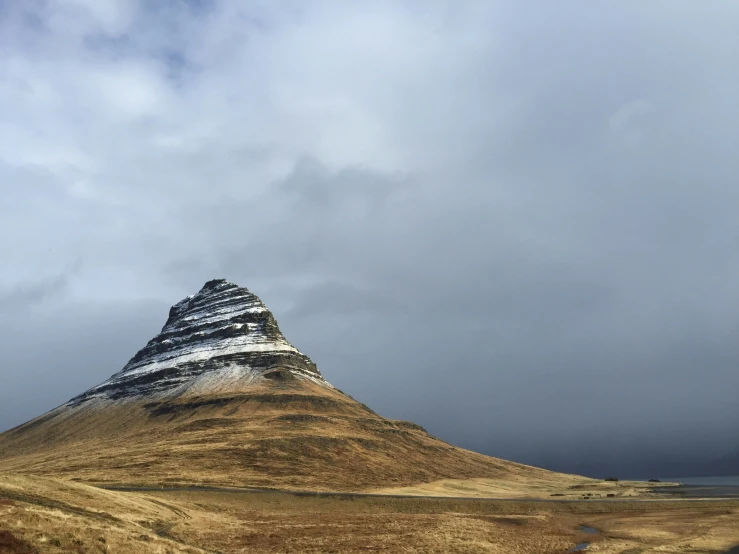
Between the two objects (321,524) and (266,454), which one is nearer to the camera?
(321,524)

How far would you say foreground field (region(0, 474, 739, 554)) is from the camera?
37344 mm

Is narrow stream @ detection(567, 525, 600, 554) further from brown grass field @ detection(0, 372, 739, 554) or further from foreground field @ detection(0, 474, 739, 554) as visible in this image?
brown grass field @ detection(0, 372, 739, 554)

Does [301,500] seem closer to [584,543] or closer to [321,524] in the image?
[321,524]

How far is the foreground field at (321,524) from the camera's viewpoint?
3734cm

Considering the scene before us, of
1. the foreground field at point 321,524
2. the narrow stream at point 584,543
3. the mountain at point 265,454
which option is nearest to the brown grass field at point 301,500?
the foreground field at point 321,524

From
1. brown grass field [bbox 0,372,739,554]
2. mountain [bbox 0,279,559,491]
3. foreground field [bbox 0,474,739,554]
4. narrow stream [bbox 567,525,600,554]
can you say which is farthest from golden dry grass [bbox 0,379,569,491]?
Answer: narrow stream [bbox 567,525,600,554]

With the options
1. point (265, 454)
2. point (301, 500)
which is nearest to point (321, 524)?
point (301, 500)

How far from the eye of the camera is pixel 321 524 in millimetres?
68625

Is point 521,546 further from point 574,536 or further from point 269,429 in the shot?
point 269,429

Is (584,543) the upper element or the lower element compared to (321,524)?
lower

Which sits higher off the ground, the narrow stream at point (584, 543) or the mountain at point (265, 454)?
the mountain at point (265, 454)

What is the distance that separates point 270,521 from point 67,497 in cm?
2626

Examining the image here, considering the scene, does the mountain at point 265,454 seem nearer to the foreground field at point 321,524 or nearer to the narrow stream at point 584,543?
the foreground field at point 321,524

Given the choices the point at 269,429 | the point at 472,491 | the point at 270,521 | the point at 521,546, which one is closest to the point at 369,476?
the point at 472,491
